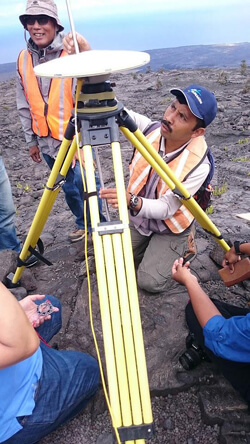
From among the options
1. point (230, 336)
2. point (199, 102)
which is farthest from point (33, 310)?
point (199, 102)

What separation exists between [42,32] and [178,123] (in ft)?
4.51

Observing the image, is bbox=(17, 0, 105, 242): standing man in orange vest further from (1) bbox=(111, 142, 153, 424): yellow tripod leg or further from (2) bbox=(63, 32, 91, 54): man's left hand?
(1) bbox=(111, 142, 153, 424): yellow tripod leg

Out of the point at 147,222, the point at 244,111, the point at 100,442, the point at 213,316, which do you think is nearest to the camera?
the point at 213,316

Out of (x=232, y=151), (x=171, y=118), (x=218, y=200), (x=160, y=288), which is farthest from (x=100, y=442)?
(x=232, y=151)

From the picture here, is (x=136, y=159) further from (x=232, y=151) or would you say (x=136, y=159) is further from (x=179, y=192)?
(x=232, y=151)

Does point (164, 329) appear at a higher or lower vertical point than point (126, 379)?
lower

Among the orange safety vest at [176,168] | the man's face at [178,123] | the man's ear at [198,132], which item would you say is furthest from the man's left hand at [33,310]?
the man's ear at [198,132]

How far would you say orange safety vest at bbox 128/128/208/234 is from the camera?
99.3 inches

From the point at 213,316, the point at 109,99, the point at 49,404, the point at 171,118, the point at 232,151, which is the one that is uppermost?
the point at 109,99

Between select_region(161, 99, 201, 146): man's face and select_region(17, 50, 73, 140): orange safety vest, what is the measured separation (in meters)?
0.91

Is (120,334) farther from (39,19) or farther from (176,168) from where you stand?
(39,19)

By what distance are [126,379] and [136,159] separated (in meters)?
1.81

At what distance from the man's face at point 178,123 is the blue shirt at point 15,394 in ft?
5.74

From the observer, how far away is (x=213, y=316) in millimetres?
1805
